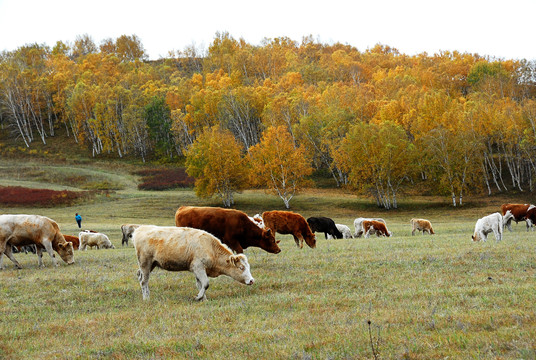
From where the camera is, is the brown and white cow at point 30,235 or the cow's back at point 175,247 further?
the brown and white cow at point 30,235

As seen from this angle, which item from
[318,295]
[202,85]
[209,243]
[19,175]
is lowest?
[318,295]

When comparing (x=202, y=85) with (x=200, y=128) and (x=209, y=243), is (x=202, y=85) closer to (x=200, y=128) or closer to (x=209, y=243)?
(x=200, y=128)

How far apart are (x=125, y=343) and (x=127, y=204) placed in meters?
56.2

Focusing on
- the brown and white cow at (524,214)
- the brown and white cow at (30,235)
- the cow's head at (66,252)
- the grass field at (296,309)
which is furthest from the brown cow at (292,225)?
the brown and white cow at (524,214)

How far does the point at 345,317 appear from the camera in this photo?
868 centimetres

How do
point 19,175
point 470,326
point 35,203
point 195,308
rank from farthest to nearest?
point 19,175, point 35,203, point 195,308, point 470,326

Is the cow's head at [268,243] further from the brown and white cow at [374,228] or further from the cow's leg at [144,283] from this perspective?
the brown and white cow at [374,228]

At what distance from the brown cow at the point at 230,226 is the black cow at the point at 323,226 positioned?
14337 millimetres

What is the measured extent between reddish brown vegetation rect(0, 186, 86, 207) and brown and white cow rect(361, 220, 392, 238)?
43.7 metres

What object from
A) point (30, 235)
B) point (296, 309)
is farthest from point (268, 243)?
point (30, 235)

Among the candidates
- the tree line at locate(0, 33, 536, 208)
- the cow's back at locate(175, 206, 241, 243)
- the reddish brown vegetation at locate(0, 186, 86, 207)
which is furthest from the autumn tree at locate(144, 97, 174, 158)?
the cow's back at locate(175, 206, 241, 243)

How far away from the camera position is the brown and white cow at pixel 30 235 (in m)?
18.1

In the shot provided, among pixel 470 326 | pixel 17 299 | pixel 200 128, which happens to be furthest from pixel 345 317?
pixel 200 128

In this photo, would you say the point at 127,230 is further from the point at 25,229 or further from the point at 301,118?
the point at 301,118
